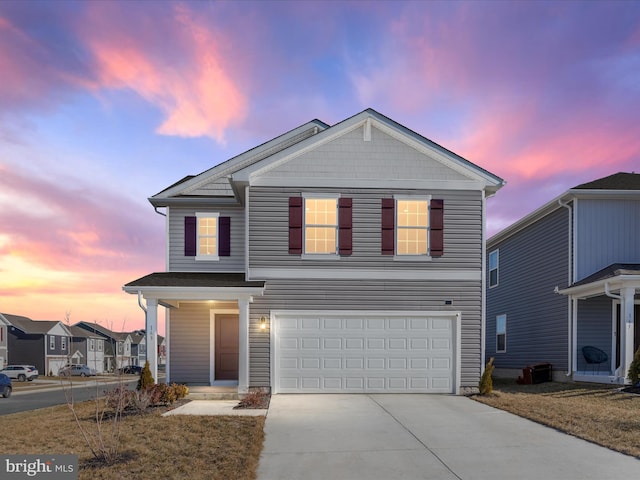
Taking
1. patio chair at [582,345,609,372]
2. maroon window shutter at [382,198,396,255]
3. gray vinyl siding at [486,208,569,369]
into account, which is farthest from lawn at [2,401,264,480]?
gray vinyl siding at [486,208,569,369]

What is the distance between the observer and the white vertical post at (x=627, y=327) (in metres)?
14.4

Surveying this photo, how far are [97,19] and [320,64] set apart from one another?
21.7 feet

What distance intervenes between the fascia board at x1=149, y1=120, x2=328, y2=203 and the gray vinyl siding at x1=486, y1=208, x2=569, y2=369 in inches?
386

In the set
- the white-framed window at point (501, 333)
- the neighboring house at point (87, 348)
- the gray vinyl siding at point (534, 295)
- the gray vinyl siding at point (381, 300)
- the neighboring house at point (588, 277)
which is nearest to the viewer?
the gray vinyl siding at point (381, 300)

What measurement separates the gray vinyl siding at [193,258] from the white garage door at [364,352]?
278cm

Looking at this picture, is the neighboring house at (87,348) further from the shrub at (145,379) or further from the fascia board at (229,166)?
the shrub at (145,379)

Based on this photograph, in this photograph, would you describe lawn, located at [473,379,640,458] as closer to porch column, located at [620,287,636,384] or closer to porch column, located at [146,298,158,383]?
porch column, located at [620,287,636,384]

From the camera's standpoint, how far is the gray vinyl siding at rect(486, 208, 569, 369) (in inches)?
723

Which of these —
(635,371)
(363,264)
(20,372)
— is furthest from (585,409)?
(20,372)

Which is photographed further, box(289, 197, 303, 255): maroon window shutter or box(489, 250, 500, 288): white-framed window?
box(489, 250, 500, 288): white-framed window

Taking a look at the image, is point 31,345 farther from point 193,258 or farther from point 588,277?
point 588,277

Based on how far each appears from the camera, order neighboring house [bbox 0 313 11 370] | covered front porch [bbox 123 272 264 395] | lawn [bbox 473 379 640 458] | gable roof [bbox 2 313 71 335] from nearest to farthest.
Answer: lawn [bbox 473 379 640 458] < covered front porch [bbox 123 272 264 395] < neighboring house [bbox 0 313 11 370] < gable roof [bbox 2 313 71 335]

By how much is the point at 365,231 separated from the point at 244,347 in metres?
4.66

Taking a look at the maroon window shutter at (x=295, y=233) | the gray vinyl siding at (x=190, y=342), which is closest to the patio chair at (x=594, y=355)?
the maroon window shutter at (x=295, y=233)
